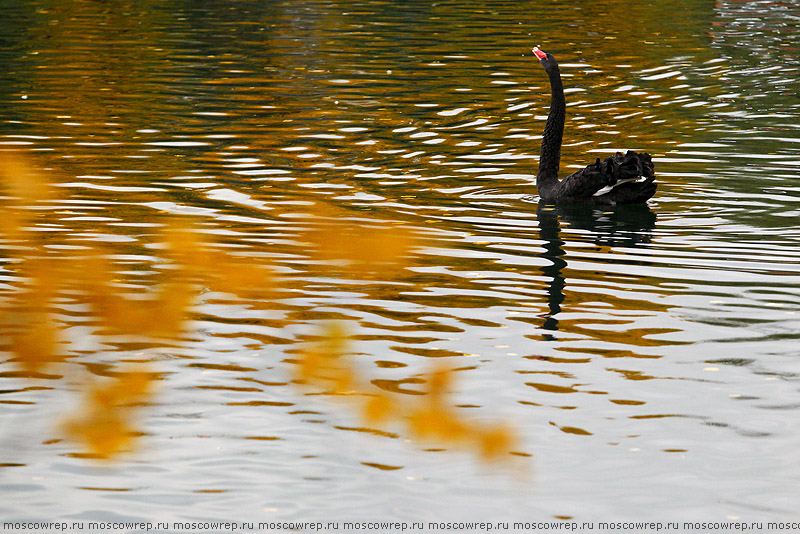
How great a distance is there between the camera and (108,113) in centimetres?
1952

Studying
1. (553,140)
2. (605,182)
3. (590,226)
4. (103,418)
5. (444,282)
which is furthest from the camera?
(553,140)

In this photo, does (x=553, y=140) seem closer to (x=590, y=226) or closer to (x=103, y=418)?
(x=590, y=226)

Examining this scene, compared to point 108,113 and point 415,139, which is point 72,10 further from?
point 415,139

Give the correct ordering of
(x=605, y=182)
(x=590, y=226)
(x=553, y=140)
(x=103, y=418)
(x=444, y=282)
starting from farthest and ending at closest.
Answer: (x=553, y=140)
(x=605, y=182)
(x=590, y=226)
(x=444, y=282)
(x=103, y=418)

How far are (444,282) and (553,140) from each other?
14.2 ft

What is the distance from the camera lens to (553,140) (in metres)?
14.2

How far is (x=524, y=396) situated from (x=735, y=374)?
1.41 meters

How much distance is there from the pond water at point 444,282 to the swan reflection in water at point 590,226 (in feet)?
0.16

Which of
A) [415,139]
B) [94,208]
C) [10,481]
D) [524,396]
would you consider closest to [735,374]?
[524,396]

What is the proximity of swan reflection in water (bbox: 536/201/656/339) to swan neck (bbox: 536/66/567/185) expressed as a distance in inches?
20.2

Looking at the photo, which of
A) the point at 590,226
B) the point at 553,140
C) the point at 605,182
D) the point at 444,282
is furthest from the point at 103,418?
the point at 553,140

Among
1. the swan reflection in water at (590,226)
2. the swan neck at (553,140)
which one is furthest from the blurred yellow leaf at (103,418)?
the swan neck at (553,140)

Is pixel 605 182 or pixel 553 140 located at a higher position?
pixel 553 140

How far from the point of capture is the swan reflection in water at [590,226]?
36.5ft
